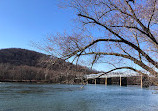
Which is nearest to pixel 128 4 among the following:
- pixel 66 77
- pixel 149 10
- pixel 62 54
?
pixel 149 10

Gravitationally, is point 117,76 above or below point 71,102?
above

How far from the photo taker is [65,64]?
463 cm

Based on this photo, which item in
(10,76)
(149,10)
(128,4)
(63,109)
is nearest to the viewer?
(128,4)

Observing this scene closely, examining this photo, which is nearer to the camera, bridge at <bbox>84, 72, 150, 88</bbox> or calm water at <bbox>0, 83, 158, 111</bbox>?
bridge at <bbox>84, 72, 150, 88</bbox>

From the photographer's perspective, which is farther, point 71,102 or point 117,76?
point 117,76

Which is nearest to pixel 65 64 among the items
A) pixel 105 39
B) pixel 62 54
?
pixel 62 54

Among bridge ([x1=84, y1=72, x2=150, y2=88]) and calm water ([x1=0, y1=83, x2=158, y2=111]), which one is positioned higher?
bridge ([x1=84, y1=72, x2=150, y2=88])

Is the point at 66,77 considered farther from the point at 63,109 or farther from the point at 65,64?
the point at 63,109

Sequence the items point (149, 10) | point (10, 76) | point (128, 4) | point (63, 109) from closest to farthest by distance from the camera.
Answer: point (128, 4) → point (149, 10) → point (63, 109) → point (10, 76)

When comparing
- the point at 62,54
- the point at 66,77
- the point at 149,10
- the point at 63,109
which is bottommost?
the point at 63,109

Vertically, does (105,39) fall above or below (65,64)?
above

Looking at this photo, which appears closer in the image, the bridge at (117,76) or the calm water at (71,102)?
the bridge at (117,76)

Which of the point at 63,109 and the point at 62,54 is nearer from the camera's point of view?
the point at 62,54

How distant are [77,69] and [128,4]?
2.38 metres
